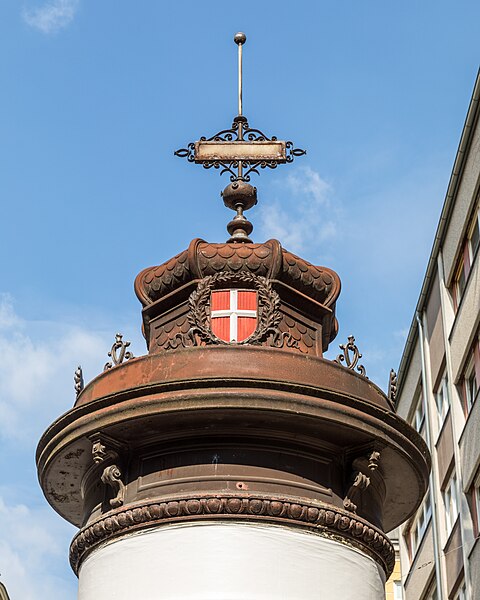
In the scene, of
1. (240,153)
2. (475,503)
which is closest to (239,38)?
(240,153)

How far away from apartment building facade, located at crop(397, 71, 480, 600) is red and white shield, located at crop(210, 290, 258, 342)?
71.2 ft

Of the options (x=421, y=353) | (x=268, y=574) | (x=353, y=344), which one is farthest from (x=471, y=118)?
(x=268, y=574)

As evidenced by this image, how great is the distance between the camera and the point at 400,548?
45000 mm

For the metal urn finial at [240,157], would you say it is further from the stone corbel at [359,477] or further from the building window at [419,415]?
the building window at [419,415]

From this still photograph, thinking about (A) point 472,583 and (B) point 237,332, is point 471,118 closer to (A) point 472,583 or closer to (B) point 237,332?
(A) point 472,583

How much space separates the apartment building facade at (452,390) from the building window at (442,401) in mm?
30

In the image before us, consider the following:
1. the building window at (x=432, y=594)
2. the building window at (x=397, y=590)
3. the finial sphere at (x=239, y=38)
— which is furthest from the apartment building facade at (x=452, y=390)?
the finial sphere at (x=239, y=38)

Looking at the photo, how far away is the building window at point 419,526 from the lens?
39.9 meters

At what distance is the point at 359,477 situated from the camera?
430 inches

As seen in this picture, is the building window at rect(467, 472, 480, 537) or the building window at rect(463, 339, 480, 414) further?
the building window at rect(463, 339, 480, 414)

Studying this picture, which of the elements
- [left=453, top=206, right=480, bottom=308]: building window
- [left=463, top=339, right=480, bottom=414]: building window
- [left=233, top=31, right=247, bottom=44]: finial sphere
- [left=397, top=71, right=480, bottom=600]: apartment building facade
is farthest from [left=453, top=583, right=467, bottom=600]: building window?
[left=233, top=31, right=247, bottom=44]: finial sphere

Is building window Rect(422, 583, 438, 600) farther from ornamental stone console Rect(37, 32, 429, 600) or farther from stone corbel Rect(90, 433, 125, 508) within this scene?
stone corbel Rect(90, 433, 125, 508)

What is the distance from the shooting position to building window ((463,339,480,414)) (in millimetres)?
34000

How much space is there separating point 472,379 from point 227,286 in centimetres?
2436
